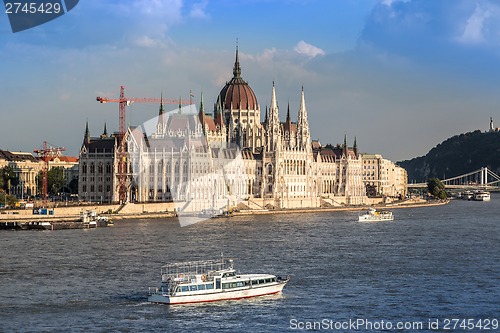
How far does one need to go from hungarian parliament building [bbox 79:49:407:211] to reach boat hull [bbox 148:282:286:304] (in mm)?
73456

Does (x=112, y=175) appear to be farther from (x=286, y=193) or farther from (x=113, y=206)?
(x=286, y=193)

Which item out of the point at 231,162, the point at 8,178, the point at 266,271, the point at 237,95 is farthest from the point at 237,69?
the point at 266,271

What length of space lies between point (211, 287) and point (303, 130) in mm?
121146

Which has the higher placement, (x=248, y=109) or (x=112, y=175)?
(x=248, y=109)

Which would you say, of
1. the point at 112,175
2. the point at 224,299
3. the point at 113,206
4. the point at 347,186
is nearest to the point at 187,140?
the point at 112,175

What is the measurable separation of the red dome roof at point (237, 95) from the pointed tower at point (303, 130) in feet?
28.2

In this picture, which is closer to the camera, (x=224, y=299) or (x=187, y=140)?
(x=224, y=299)

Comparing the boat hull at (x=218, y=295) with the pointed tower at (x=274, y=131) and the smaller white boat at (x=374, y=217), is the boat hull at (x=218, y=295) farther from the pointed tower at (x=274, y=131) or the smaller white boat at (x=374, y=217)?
the pointed tower at (x=274, y=131)

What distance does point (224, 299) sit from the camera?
42875mm

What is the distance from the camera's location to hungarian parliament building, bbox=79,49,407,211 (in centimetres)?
12538

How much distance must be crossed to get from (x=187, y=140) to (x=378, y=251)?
216 ft

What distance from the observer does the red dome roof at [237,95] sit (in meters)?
159

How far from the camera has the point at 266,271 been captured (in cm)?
5203

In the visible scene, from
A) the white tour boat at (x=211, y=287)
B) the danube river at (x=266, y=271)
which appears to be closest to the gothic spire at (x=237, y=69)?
A: the danube river at (x=266, y=271)
